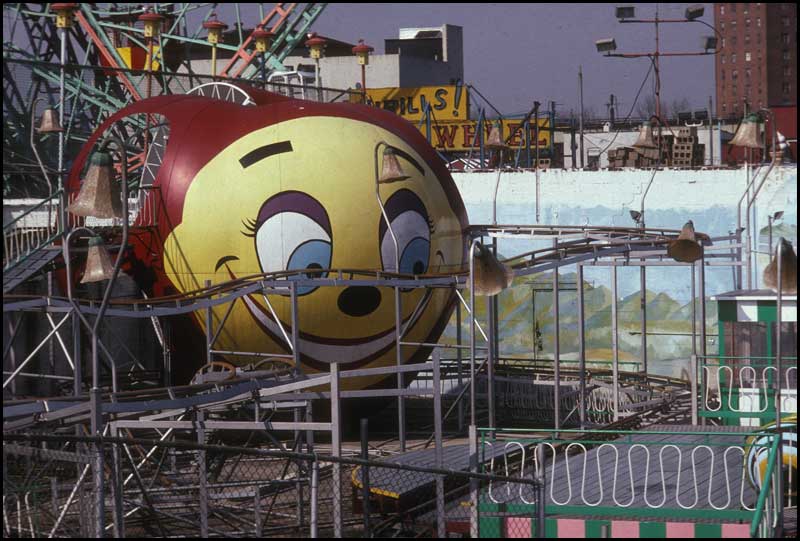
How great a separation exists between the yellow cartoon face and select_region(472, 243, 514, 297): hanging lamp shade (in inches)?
142

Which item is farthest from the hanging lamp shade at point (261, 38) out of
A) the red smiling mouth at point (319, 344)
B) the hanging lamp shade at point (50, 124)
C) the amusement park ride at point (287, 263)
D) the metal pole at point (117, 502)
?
the metal pole at point (117, 502)

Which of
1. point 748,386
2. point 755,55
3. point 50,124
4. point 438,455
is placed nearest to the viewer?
point 438,455

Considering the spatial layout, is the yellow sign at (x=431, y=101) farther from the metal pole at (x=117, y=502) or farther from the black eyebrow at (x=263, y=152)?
the metal pole at (x=117, y=502)

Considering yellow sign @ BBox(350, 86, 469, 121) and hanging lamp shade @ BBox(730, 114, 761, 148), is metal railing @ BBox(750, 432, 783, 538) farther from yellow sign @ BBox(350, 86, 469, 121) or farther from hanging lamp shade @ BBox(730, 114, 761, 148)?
yellow sign @ BBox(350, 86, 469, 121)

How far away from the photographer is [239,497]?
14.5 meters

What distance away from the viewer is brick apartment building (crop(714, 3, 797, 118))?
126812mm

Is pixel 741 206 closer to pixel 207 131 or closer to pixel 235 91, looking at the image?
pixel 235 91

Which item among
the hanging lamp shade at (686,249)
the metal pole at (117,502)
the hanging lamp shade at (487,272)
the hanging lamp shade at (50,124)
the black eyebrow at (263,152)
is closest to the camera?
the metal pole at (117,502)

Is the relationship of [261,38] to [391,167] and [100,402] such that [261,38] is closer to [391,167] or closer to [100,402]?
[391,167]

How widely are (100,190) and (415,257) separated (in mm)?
6843

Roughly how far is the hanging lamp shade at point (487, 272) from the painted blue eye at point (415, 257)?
4222 millimetres

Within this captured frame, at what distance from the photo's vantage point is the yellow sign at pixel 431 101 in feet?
139

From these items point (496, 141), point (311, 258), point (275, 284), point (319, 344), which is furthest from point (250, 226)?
point (496, 141)

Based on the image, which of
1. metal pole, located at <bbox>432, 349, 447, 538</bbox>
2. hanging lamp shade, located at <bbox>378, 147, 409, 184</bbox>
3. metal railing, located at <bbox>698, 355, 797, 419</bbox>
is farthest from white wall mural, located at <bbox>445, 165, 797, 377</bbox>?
metal pole, located at <bbox>432, 349, 447, 538</bbox>
